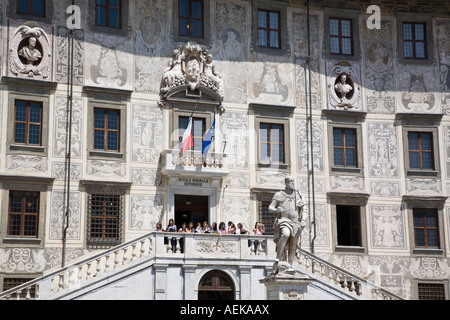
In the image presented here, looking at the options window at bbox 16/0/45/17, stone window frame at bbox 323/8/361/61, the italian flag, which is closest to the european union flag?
the italian flag

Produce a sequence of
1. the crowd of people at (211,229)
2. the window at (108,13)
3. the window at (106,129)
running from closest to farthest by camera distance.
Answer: the crowd of people at (211,229) < the window at (106,129) < the window at (108,13)

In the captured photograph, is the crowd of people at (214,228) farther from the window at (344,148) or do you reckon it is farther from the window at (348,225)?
the window at (344,148)

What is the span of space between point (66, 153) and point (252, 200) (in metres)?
7.72

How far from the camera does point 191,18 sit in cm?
3120

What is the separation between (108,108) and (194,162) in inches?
157

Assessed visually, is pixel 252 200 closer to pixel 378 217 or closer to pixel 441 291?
pixel 378 217

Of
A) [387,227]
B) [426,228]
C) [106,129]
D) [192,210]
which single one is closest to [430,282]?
[426,228]

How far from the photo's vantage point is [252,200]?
30.5m

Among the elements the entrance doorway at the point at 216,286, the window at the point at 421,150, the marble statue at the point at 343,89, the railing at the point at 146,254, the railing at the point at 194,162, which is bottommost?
the entrance doorway at the point at 216,286

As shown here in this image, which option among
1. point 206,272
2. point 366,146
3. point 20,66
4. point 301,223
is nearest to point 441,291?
point 366,146

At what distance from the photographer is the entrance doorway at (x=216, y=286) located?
26297mm

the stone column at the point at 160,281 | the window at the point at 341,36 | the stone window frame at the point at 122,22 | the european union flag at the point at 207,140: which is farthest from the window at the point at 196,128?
the window at the point at 341,36

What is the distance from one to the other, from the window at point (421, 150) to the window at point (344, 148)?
258cm

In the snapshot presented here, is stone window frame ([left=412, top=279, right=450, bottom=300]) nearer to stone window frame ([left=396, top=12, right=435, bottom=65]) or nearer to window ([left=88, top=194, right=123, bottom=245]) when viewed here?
stone window frame ([left=396, top=12, right=435, bottom=65])
